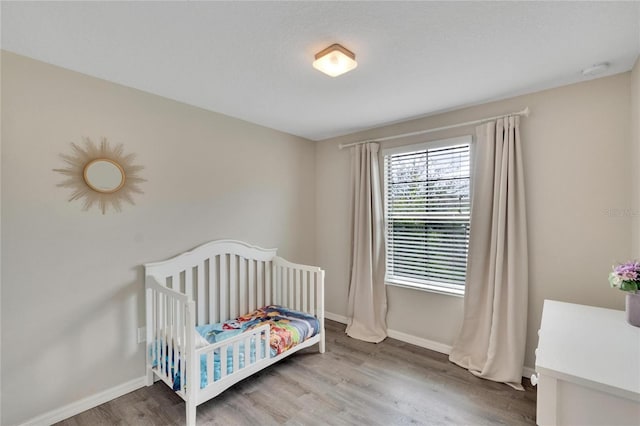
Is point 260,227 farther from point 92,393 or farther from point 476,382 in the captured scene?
point 476,382

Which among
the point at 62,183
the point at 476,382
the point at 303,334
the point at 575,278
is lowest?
the point at 476,382

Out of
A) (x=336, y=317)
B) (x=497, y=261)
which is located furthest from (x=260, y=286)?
(x=497, y=261)

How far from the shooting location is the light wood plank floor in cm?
188

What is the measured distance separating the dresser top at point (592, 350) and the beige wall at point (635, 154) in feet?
1.72

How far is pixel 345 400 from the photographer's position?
208cm

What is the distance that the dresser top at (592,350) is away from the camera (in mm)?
991

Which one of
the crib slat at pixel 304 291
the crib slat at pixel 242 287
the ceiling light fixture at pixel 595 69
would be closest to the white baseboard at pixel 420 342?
the crib slat at pixel 304 291

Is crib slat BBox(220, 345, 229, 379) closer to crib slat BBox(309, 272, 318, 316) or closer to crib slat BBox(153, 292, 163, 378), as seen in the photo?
crib slat BBox(153, 292, 163, 378)

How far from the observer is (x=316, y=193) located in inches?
153

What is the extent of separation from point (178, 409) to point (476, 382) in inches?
89.9

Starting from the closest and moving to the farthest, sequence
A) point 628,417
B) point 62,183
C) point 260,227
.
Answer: point 628,417
point 62,183
point 260,227

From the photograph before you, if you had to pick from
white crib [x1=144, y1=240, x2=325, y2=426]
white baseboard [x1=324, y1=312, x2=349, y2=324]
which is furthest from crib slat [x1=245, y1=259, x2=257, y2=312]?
white baseboard [x1=324, y1=312, x2=349, y2=324]

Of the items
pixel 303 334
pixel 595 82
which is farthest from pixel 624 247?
pixel 303 334

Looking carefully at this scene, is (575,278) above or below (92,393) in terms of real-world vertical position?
above
